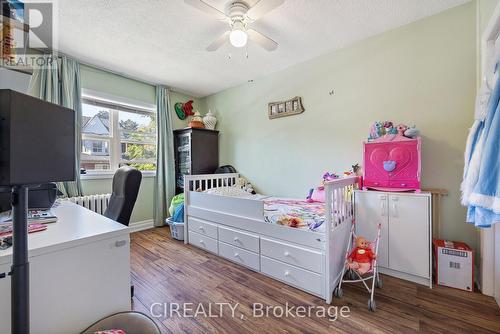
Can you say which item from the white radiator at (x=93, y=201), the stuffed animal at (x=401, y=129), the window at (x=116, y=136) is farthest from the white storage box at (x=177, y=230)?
the stuffed animal at (x=401, y=129)

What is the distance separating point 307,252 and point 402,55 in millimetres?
2152

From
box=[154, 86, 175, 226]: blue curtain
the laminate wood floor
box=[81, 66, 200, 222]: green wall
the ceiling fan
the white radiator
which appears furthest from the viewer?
box=[154, 86, 175, 226]: blue curtain

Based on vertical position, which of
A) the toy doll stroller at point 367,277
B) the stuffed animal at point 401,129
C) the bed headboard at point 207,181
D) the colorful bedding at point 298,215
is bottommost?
the toy doll stroller at point 367,277

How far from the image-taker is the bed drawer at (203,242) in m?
2.44

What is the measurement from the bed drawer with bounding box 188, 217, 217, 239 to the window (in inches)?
55.0

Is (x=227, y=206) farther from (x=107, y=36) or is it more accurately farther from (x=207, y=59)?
(x=107, y=36)

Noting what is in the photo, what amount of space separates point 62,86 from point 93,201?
147 cm

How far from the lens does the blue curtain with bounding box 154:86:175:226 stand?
3457mm

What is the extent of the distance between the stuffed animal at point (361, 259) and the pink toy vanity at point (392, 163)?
25.4 inches

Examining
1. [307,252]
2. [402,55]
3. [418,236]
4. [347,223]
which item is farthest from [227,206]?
[402,55]

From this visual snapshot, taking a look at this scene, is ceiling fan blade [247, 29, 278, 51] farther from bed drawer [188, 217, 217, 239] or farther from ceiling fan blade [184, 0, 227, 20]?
bed drawer [188, 217, 217, 239]

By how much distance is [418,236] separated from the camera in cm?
177

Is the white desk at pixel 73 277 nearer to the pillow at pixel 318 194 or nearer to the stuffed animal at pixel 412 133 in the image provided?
the pillow at pixel 318 194
